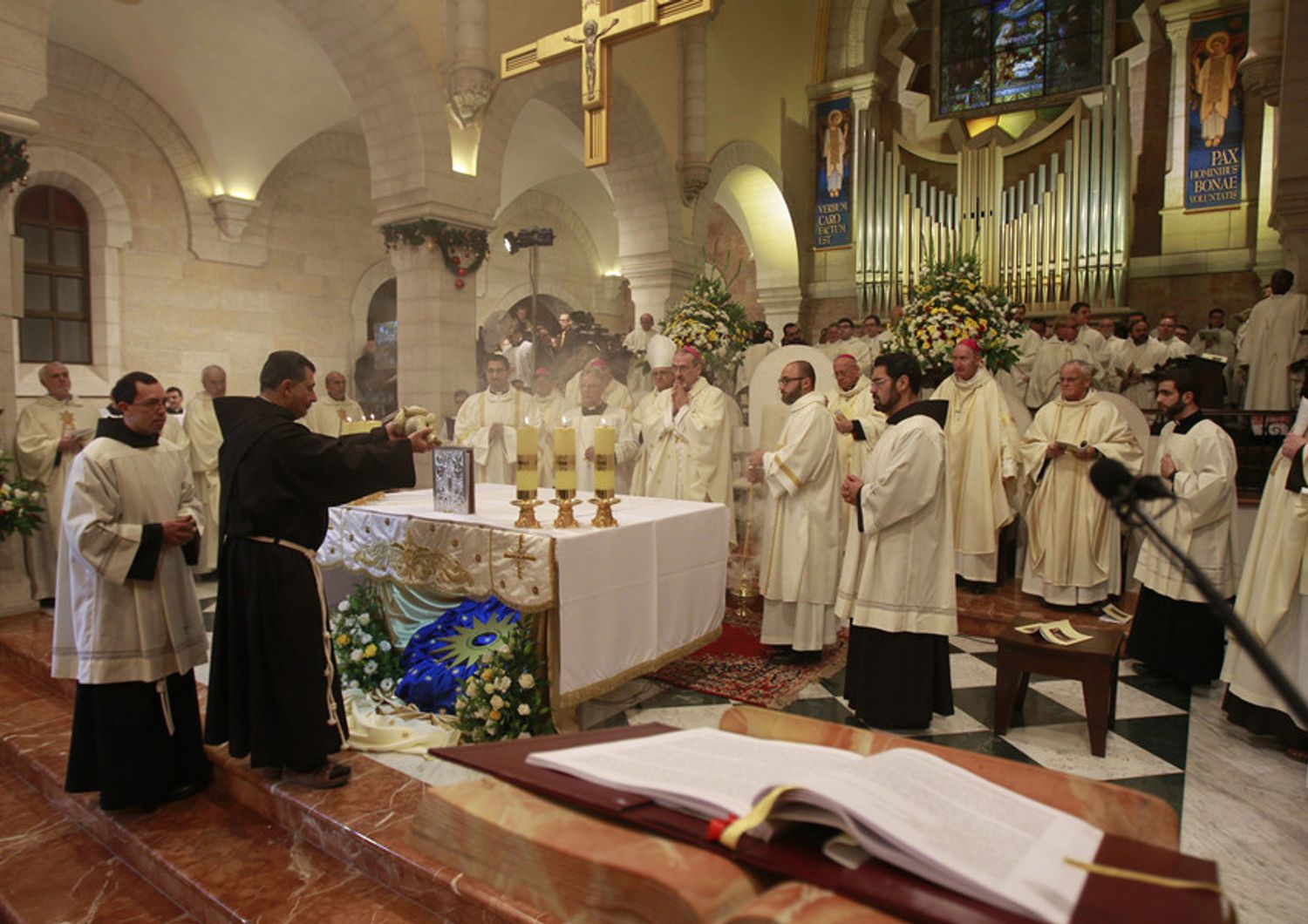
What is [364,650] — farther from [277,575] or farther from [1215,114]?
[1215,114]

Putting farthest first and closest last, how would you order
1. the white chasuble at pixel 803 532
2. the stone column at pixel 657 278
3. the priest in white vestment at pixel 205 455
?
the stone column at pixel 657 278
the priest in white vestment at pixel 205 455
the white chasuble at pixel 803 532

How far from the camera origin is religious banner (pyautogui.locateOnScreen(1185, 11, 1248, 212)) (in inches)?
520

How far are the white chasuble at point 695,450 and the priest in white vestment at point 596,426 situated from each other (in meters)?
0.26

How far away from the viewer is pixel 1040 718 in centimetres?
467

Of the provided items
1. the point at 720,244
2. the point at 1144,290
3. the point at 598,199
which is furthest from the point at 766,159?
the point at 1144,290

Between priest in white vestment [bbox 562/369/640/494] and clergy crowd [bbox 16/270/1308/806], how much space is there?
0.09 ft

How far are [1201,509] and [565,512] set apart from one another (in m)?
3.80

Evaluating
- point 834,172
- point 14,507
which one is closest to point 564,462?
point 14,507

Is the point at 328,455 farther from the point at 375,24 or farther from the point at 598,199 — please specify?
the point at 598,199

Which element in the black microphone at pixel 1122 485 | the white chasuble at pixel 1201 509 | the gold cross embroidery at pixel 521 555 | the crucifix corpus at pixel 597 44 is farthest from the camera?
the crucifix corpus at pixel 597 44

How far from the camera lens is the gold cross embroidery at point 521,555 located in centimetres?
389

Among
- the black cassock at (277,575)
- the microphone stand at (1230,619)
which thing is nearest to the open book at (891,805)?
the microphone stand at (1230,619)

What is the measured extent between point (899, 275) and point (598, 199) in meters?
6.39

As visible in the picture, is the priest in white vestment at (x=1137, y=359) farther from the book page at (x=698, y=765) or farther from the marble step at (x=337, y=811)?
the book page at (x=698, y=765)
